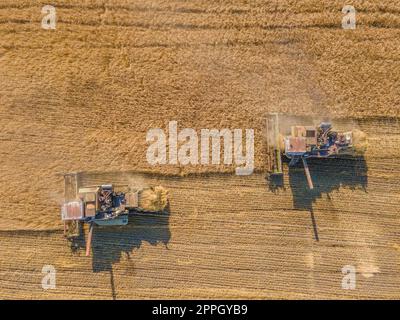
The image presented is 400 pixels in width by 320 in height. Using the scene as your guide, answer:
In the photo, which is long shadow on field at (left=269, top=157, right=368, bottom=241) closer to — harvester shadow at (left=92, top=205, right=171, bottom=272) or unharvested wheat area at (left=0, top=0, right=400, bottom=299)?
unharvested wheat area at (left=0, top=0, right=400, bottom=299)

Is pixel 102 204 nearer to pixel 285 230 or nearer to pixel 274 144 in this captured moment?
pixel 274 144

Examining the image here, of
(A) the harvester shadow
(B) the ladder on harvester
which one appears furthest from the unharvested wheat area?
(B) the ladder on harvester

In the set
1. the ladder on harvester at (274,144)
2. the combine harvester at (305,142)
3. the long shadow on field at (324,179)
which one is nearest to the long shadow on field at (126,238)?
the ladder on harvester at (274,144)

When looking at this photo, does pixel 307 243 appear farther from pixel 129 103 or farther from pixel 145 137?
pixel 129 103

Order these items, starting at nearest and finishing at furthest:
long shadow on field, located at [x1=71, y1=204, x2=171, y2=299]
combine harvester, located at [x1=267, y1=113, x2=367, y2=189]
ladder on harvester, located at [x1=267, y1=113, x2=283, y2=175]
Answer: combine harvester, located at [x1=267, y1=113, x2=367, y2=189]
ladder on harvester, located at [x1=267, y1=113, x2=283, y2=175]
long shadow on field, located at [x1=71, y1=204, x2=171, y2=299]

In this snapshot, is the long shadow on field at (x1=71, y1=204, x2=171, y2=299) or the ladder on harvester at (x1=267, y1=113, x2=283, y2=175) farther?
the long shadow on field at (x1=71, y1=204, x2=171, y2=299)

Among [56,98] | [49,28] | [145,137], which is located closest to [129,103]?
[145,137]

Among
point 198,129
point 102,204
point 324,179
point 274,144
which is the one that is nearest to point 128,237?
point 102,204

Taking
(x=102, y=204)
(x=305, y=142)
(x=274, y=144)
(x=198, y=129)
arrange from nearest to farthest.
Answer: (x=305, y=142) < (x=102, y=204) < (x=274, y=144) < (x=198, y=129)
